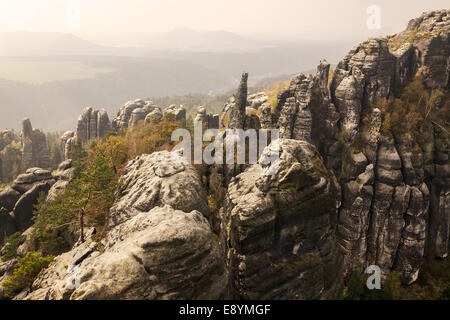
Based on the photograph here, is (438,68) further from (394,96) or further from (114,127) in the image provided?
(114,127)

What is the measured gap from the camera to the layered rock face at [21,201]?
160 feet

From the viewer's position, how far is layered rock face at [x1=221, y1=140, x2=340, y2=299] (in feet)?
58.1

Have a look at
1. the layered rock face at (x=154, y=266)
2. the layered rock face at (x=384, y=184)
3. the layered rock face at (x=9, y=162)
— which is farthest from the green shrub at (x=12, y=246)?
the layered rock face at (x=9, y=162)

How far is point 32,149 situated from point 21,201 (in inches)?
2142

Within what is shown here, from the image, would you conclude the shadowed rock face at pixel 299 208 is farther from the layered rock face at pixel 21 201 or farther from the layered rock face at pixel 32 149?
the layered rock face at pixel 32 149

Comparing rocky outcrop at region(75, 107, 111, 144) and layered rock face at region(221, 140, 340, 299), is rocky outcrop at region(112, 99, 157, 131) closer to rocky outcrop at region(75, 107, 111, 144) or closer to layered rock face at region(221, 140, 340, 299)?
rocky outcrop at region(75, 107, 111, 144)

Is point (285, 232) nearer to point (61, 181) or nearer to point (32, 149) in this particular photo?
point (61, 181)

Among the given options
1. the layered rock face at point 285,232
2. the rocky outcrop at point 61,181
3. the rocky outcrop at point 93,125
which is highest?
the rocky outcrop at point 93,125

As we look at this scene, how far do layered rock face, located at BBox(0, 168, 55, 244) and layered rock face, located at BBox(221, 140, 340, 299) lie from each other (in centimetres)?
4744

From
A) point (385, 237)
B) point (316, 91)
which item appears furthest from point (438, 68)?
point (385, 237)

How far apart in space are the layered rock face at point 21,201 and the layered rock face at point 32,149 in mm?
43443

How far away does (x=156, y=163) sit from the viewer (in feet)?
84.6

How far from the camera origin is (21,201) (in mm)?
50344

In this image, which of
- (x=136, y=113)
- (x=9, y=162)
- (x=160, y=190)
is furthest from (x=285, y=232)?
(x=9, y=162)
